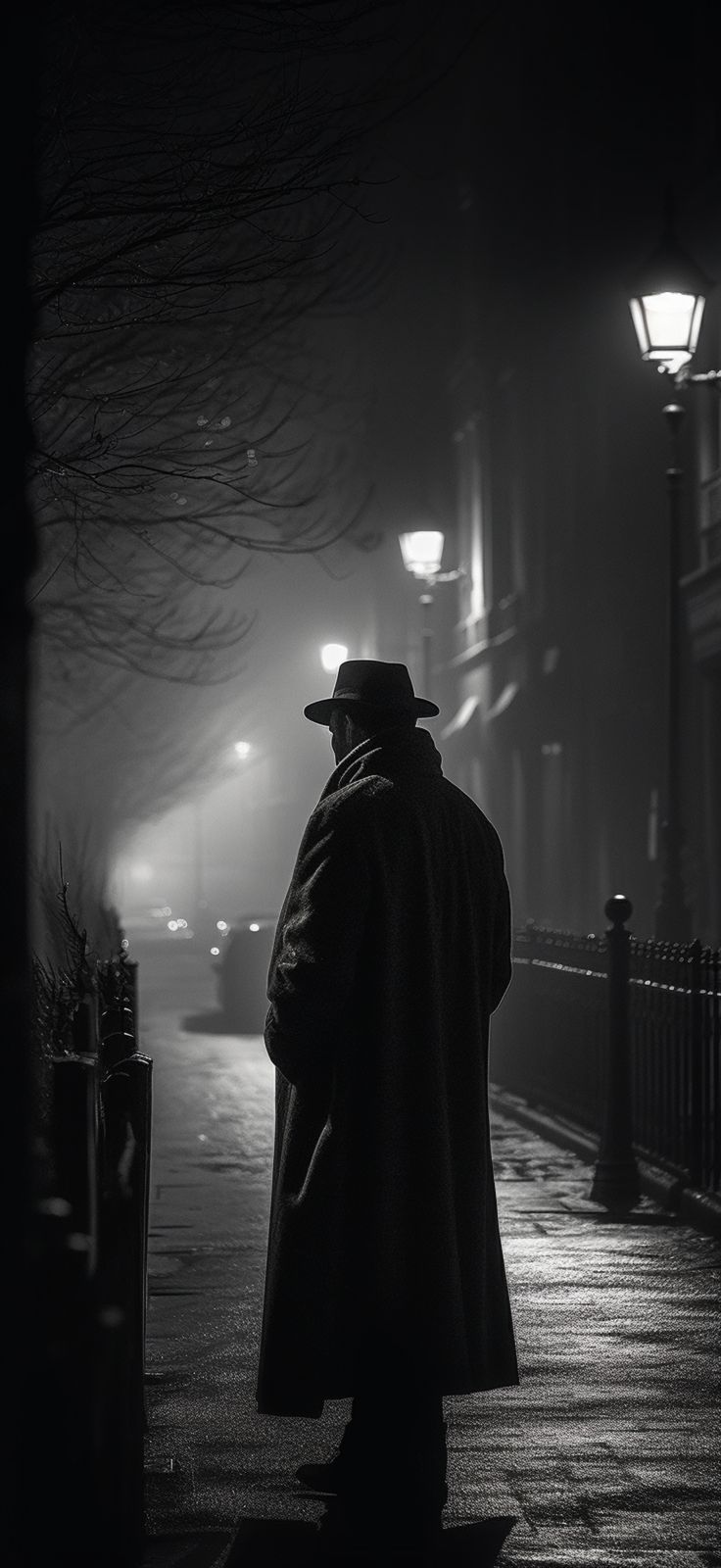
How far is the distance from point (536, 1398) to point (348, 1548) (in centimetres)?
A: 159

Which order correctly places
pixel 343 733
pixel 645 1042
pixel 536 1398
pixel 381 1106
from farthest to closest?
pixel 645 1042
pixel 536 1398
pixel 343 733
pixel 381 1106

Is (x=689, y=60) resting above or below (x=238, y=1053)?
above

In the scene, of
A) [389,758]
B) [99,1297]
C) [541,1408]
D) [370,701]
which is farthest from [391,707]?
[99,1297]

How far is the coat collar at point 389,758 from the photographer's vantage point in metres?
4.98

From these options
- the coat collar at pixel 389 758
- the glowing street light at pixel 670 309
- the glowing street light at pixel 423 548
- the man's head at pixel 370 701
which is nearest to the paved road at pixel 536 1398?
the coat collar at pixel 389 758

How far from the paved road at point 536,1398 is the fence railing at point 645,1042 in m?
0.45

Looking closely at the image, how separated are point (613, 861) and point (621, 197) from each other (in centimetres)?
903

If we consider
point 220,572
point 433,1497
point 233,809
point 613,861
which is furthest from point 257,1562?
point 233,809

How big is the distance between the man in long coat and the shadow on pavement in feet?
0.32

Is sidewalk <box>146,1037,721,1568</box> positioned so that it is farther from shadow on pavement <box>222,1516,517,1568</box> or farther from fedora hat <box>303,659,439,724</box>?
fedora hat <box>303,659,439,724</box>

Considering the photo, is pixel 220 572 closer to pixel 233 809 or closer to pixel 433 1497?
pixel 433 1497

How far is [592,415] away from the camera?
3008cm

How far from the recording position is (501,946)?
5219mm

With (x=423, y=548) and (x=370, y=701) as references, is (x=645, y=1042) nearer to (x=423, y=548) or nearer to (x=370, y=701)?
(x=370, y=701)
